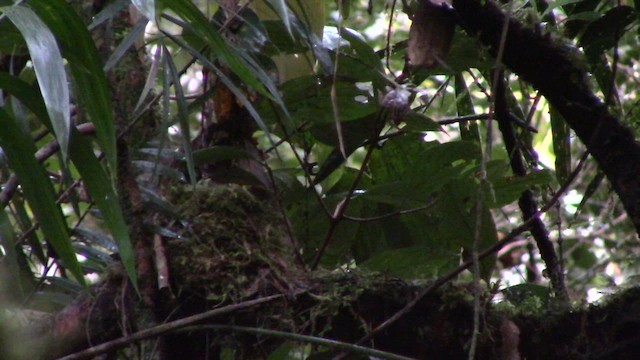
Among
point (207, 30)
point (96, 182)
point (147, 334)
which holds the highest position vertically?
point (207, 30)

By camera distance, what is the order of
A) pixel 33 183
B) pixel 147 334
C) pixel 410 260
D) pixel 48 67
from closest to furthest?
pixel 48 67 → pixel 33 183 → pixel 147 334 → pixel 410 260

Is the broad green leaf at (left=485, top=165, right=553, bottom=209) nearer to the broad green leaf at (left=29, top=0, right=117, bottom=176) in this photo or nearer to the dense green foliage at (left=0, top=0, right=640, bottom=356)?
the dense green foliage at (left=0, top=0, right=640, bottom=356)

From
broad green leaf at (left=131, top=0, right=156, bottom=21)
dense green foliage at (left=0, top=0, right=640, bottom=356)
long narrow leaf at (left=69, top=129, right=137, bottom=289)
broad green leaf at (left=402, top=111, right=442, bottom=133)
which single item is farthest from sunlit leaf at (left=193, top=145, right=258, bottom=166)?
broad green leaf at (left=131, top=0, right=156, bottom=21)

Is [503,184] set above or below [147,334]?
above

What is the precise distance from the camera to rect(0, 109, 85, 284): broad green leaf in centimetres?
75

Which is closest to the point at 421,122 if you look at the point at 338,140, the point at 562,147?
the point at 338,140

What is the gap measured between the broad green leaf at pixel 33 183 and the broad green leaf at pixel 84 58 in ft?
0.26

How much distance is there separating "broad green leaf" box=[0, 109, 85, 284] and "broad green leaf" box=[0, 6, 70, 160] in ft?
0.45

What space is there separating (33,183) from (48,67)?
0.58 ft

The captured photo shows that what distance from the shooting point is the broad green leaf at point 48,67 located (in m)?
0.60

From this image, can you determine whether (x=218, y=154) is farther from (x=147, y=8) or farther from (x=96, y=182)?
(x=147, y=8)

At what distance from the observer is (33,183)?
2.49 ft

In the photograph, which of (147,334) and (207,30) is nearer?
(207,30)

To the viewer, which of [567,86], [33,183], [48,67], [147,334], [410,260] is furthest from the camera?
[410,260]
